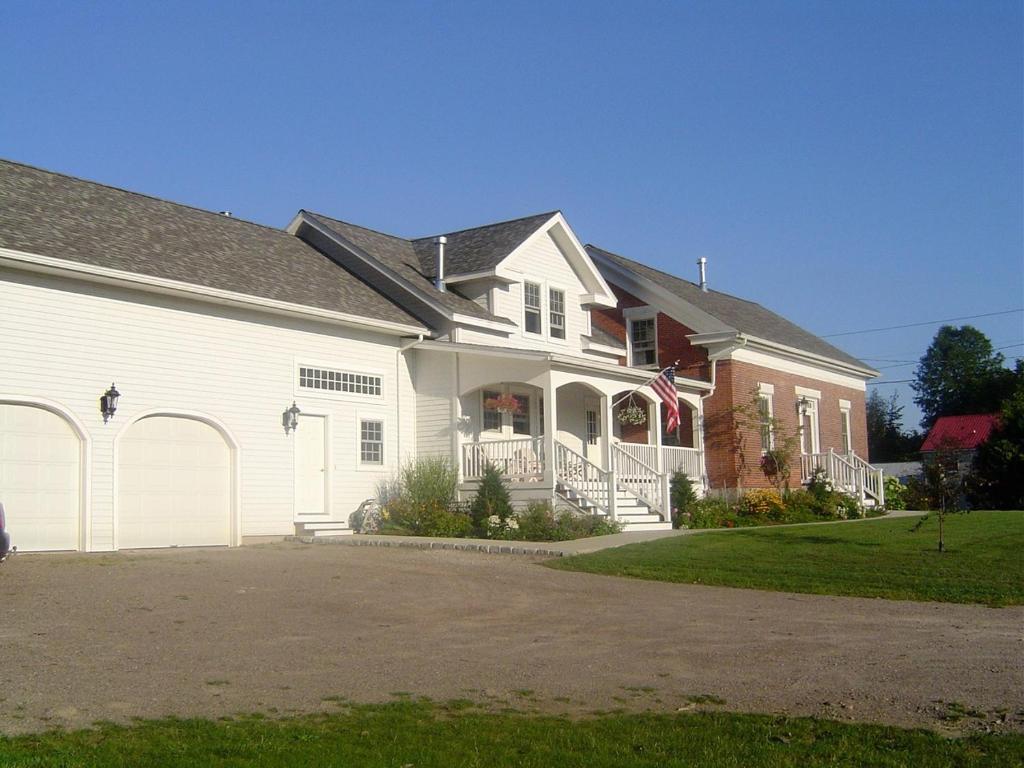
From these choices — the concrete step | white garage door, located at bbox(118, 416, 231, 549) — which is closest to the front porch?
the concrete step

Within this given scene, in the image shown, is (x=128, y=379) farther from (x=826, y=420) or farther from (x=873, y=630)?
(x=826, y=420)

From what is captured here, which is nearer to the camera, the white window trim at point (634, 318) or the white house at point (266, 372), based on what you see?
the white house at point (266, 372)

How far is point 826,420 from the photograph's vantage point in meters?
34.1

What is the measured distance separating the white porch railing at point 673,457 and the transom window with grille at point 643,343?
142 inches

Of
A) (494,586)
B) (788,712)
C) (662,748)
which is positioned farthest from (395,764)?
(494,586)

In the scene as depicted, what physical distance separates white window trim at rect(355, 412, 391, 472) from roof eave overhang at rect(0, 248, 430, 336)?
5.90 feet

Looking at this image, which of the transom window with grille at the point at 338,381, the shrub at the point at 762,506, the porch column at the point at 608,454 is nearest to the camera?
the transom window with grille at the point at 338,381

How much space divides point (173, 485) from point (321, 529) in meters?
3.23

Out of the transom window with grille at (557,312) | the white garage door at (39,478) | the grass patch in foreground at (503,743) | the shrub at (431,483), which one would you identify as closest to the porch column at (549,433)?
the shrub at (431,483)

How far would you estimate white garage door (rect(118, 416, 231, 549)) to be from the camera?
17875mm

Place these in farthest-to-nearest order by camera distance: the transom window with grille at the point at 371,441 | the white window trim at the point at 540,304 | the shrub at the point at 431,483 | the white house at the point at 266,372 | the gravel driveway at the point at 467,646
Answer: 1. the white window trim at the point at 540,304
2. the transom window with grille at the point at 371,441
3. the shrub at the point at 431,483
4. the white house at the point at 266,372
5. the gravel driveway at the point at 467,646

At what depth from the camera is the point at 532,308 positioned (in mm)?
26531

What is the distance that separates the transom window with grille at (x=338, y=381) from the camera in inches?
827

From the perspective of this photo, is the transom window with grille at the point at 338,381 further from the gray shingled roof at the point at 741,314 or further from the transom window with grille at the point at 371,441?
the gray shingled roof at the point at 741,314
